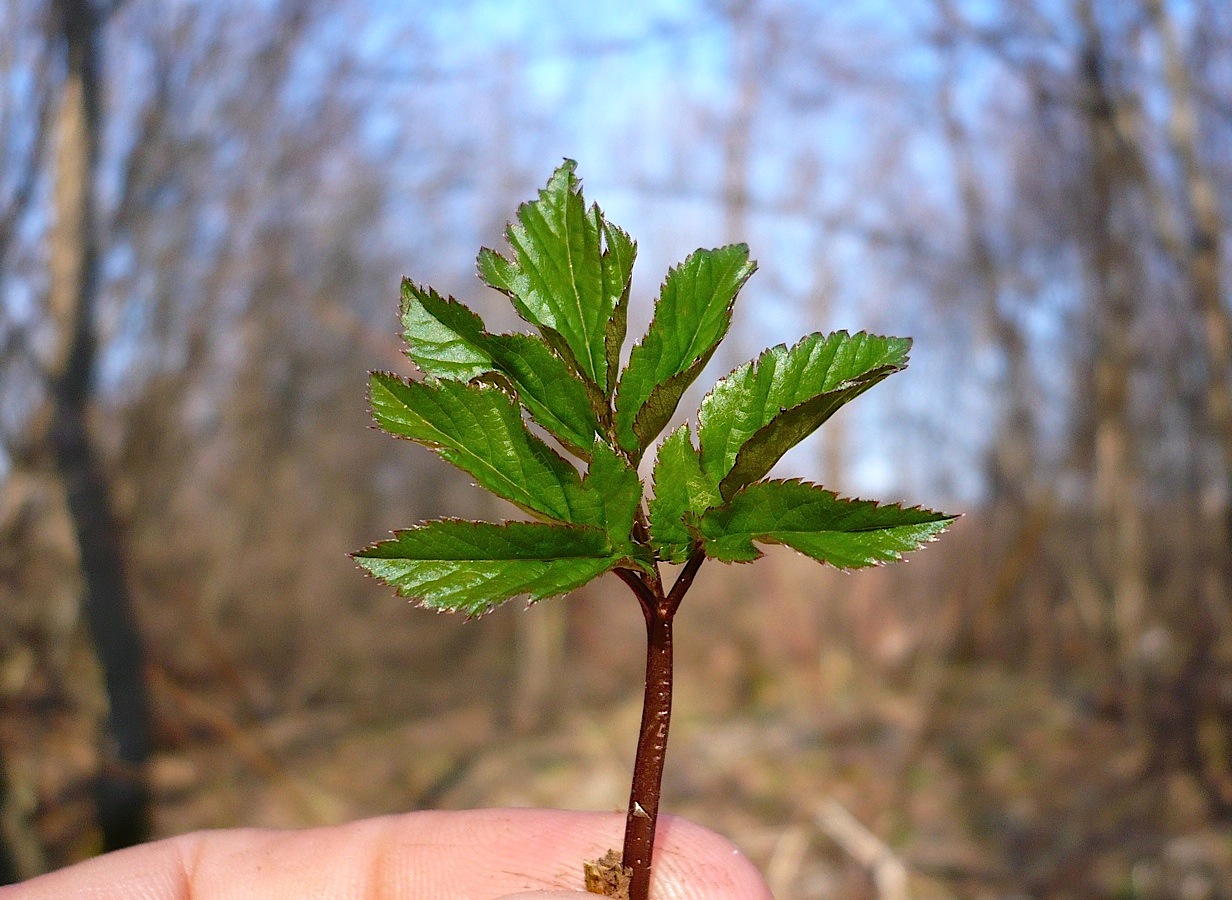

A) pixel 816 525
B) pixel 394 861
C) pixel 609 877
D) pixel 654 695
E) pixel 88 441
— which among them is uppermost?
pixel 88 441

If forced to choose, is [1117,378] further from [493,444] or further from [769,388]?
[493,444]

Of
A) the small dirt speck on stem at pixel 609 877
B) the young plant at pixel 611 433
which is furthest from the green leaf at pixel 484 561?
the small dirt speck on stem at pixel 609 877

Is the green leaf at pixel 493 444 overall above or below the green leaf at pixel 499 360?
below

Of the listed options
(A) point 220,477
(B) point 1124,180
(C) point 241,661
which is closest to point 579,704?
(C) point 241,661

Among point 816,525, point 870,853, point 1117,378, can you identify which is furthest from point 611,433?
point 1117,378

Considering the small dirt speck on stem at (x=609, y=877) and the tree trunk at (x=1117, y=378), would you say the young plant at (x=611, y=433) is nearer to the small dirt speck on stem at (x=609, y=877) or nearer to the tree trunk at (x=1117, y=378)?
the small dirt speck on stem at (x=609, y=877)
